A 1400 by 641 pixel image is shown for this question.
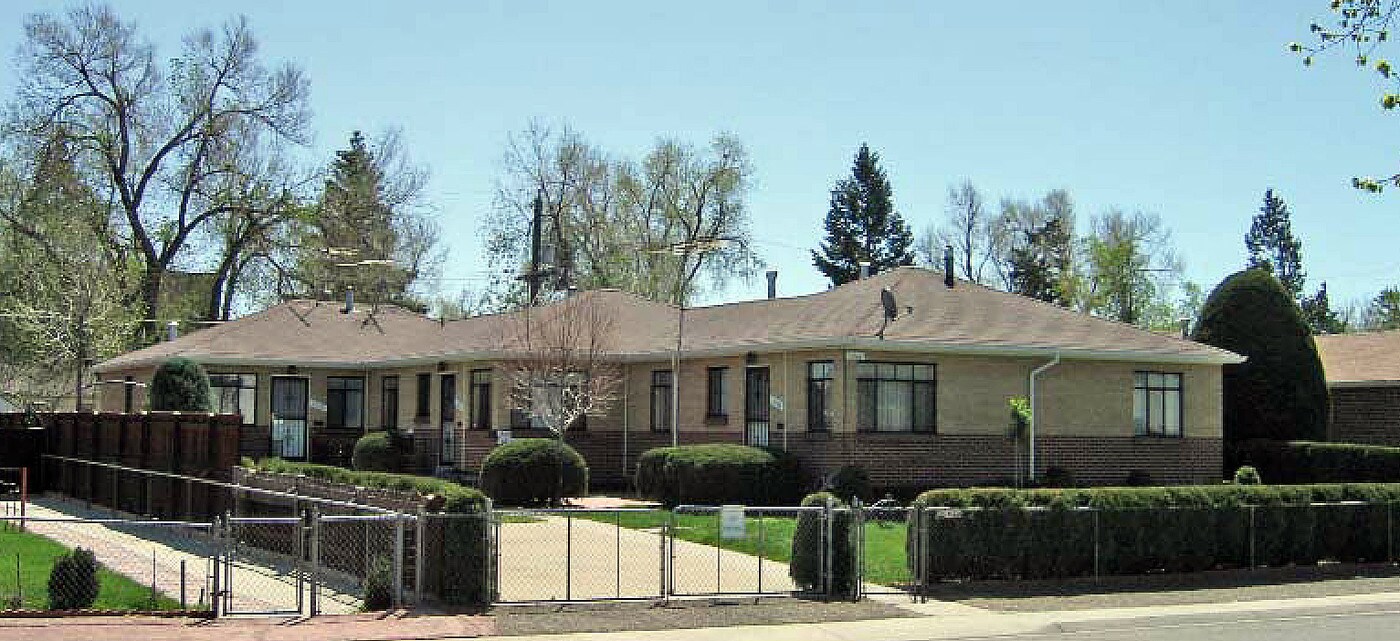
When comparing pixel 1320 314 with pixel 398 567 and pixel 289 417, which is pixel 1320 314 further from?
pixel 398 567

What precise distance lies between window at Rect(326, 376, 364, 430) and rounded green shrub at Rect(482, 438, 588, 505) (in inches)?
552

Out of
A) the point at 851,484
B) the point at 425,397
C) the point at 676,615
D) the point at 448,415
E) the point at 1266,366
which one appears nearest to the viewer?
the point at 676,615

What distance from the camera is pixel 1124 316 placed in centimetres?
6725

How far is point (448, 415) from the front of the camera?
38219 mm

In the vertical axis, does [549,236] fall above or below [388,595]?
above

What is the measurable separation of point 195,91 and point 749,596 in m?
41.3

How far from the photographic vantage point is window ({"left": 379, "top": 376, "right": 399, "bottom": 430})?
4116 cm

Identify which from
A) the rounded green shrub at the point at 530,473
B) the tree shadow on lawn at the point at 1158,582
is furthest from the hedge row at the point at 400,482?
the tree shadow on lawn at the point at 1158,582

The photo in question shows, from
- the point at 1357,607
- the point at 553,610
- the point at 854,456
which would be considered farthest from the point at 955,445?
the point at 553,610

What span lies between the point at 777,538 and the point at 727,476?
5176 mm

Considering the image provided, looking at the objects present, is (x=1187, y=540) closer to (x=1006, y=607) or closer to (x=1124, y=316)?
(x=1006, y=607)

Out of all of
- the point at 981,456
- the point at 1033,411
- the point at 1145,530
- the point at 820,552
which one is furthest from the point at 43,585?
the point at 1033,411

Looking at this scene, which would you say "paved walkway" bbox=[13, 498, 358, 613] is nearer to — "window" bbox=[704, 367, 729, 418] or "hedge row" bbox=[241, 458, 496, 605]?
"hedge row" bbox=[241, 458, 496, 605]

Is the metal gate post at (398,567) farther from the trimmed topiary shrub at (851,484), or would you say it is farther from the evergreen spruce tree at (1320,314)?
the evergreen spruce tree at (1320,314)
